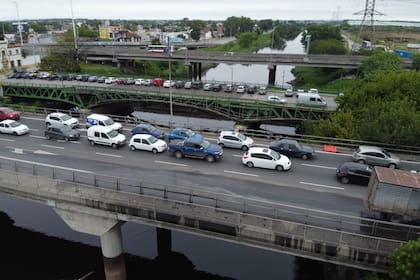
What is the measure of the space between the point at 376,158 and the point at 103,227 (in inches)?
793

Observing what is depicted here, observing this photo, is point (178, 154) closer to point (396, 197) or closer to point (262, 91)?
point (396, 197)

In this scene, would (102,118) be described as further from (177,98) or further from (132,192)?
(177,98)

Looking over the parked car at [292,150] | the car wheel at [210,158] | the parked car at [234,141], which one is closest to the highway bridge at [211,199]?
the car wheel at [210,158]

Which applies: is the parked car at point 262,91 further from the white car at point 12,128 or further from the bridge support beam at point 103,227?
the bridge support beam at point 103,227

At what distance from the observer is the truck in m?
16.2

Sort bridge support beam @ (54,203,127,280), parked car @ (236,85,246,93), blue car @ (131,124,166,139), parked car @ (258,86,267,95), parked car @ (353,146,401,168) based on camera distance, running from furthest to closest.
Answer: parked car @ (236,85,246,93)
parked car @ (258,86,267,95)
blue car @ (131,124,166,139)
parked car @ (353,146,401,168)
bridge support beam @ (54,203,127,280)

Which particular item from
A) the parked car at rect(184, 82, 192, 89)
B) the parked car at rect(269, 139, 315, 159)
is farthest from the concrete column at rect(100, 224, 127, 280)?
the parked car at rect(184, 82, 192, 89)

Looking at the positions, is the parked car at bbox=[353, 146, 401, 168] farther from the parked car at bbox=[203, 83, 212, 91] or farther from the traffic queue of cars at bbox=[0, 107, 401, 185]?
the parked car at bbox=[203, 83, 212, 91]

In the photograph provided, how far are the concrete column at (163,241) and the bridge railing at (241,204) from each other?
16.9 feet

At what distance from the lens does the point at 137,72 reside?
343 ft

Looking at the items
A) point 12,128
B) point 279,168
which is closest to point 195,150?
point 279,168

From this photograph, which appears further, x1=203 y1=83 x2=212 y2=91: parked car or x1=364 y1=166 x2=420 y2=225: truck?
x1=203 y1=83 x2=212 y2=91: parked car

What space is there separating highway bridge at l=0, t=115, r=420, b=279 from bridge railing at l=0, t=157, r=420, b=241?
0.06 meters

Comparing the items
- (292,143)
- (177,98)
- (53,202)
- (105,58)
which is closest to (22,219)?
(53,202)
